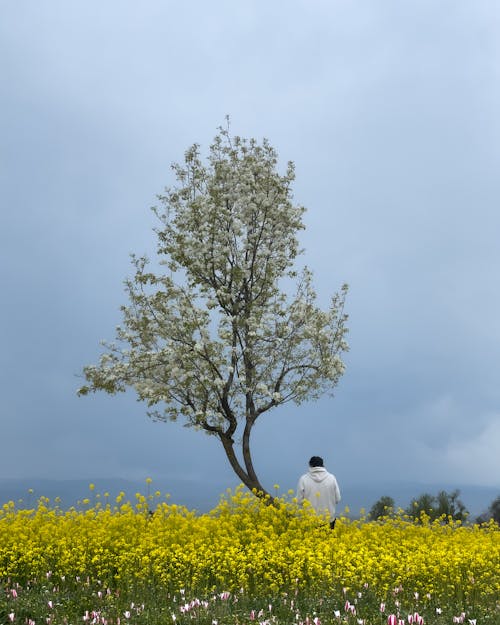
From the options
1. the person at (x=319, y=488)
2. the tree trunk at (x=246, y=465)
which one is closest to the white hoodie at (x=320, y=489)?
the person at (x=319, y=488)

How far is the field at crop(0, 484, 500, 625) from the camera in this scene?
886cm

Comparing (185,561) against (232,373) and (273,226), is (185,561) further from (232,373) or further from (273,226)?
(273,226)

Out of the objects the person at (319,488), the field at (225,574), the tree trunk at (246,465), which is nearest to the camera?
the field at (225,574)

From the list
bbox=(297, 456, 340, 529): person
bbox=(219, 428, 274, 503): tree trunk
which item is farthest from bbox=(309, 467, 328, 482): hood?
bbox=(219, 428, 274, 503): tree trunk

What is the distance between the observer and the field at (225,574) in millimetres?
8859

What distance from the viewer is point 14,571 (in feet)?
40.9

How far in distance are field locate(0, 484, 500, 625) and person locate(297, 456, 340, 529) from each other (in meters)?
0.58

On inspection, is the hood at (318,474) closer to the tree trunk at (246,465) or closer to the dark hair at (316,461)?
the dark hair at (316,461)

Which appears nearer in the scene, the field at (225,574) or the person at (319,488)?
the field at (225,574)

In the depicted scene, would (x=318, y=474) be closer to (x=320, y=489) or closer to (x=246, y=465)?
(x=320, y=489)

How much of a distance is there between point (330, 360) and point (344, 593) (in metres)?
11.3

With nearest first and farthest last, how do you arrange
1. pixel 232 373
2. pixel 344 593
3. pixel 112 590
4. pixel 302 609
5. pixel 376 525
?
pixel 302 609 < pixel 344 593 < pixel 112 590 < pixel 376 525 < pixel 232 373

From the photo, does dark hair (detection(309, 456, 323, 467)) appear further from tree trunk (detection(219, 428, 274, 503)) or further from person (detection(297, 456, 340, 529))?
tree trunk (detection(219, 428, 274, 503))

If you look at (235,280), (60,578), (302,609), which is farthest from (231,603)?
(235,280)
